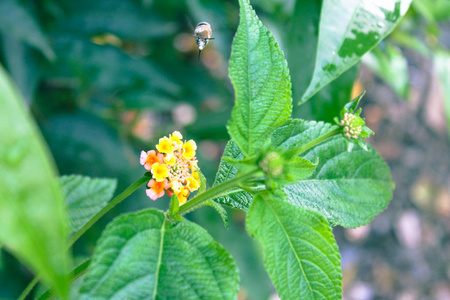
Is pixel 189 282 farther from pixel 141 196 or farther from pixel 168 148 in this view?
pixel 141 196

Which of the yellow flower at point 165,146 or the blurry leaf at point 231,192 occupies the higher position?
the yellow flower at point 165,146

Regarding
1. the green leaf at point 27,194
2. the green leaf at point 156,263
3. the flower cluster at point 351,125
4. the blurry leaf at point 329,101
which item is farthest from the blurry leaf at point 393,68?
the green leaf at point 27,194

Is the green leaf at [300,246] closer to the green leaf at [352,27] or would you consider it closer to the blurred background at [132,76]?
the green leaf at [352,27]

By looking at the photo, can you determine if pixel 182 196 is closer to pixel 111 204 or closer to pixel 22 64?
pixel 111 204

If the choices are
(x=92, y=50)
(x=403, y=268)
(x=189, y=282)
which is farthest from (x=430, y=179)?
(x=189, y=282)

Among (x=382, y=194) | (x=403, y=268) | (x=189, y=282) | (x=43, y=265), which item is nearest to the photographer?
(x=43, y=265)

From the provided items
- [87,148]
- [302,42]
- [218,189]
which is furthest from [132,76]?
[218,189]
